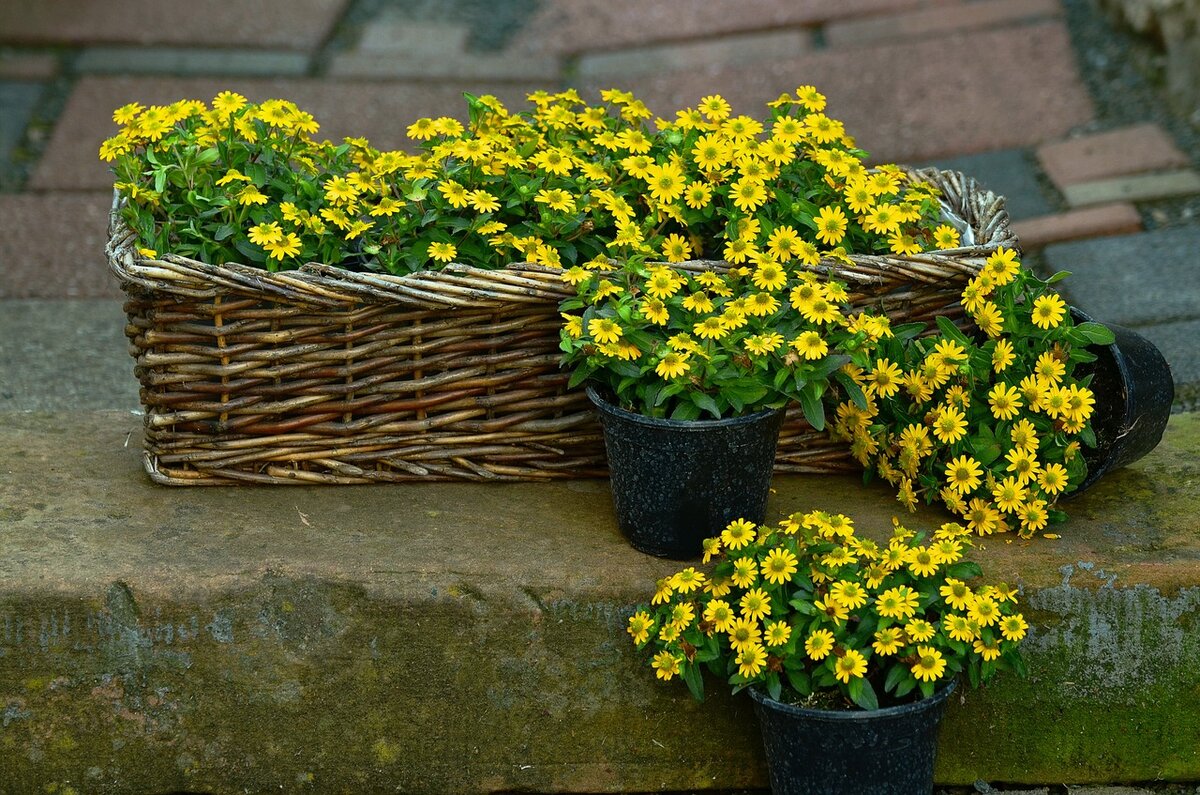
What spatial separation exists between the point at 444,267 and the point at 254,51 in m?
3.25

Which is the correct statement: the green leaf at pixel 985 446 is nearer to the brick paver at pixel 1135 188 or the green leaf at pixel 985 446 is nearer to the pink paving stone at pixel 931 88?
the brick paver at pixel 1135 188

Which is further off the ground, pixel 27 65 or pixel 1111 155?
pixel 27 65

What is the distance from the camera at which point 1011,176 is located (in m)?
4.16

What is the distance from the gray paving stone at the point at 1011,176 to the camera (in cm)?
396

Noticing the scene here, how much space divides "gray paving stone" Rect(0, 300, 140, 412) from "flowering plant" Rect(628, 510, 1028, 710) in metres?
1.42

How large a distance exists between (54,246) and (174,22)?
1646 mm

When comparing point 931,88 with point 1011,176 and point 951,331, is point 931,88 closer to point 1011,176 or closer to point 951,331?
point 1011,176

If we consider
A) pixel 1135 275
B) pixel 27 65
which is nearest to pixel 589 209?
pixel 1135 275

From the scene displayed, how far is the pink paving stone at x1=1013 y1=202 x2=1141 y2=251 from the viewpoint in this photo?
374 centimetres

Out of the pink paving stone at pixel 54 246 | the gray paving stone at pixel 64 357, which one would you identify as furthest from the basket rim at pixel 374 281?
the pink paving stone at pixel 54 246

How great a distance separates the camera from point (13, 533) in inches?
88.0

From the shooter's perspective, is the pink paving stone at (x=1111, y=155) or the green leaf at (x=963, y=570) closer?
the green leaf at (x=963, y=570)

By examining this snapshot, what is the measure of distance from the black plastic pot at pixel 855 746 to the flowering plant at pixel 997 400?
1.05 ft

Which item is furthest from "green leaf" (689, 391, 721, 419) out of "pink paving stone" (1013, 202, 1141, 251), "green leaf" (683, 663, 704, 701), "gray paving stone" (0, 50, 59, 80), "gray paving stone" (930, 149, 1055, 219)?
"gray paving stone" (0, 50, 59, 80)
